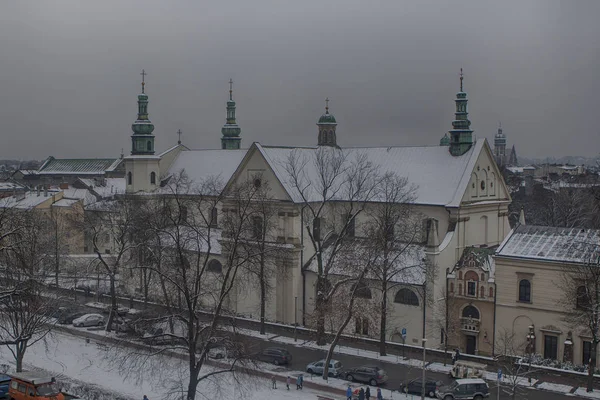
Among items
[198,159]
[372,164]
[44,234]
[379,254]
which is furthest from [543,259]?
[44,234]

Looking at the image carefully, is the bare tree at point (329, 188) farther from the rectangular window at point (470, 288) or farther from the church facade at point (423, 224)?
the rectangular window at point (470, 288)

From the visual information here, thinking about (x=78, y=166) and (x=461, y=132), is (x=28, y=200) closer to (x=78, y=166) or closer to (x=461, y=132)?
(x=461, y=132)

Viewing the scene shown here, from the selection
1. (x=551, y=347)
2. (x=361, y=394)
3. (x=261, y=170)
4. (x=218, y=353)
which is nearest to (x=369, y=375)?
(x=361, y=394)

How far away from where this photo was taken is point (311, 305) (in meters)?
46.2

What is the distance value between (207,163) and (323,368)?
2902 cm

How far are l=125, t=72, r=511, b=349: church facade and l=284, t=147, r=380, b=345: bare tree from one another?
38cm

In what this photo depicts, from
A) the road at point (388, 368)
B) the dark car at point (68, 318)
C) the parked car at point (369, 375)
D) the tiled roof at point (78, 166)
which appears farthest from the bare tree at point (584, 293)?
the tiled roof at point (78, 166)

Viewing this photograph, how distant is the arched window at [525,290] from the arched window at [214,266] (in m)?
21.9

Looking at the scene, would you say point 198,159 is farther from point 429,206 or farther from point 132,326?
point 132,326

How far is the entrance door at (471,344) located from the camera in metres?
39.8

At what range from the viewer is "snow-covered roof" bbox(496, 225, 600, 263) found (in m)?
36.3

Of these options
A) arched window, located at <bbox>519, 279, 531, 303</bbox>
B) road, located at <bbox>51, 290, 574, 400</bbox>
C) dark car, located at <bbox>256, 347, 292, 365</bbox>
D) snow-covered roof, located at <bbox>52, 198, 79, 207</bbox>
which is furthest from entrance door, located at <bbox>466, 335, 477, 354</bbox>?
snow-covered roof, located at <bbox>52, 198, 79, 207</bbox>

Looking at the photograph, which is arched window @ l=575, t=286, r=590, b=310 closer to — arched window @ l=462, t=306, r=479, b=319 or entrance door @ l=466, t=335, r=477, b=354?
arched window @ l=462, t=306, r=479, b=319

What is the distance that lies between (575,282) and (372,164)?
17104mm
